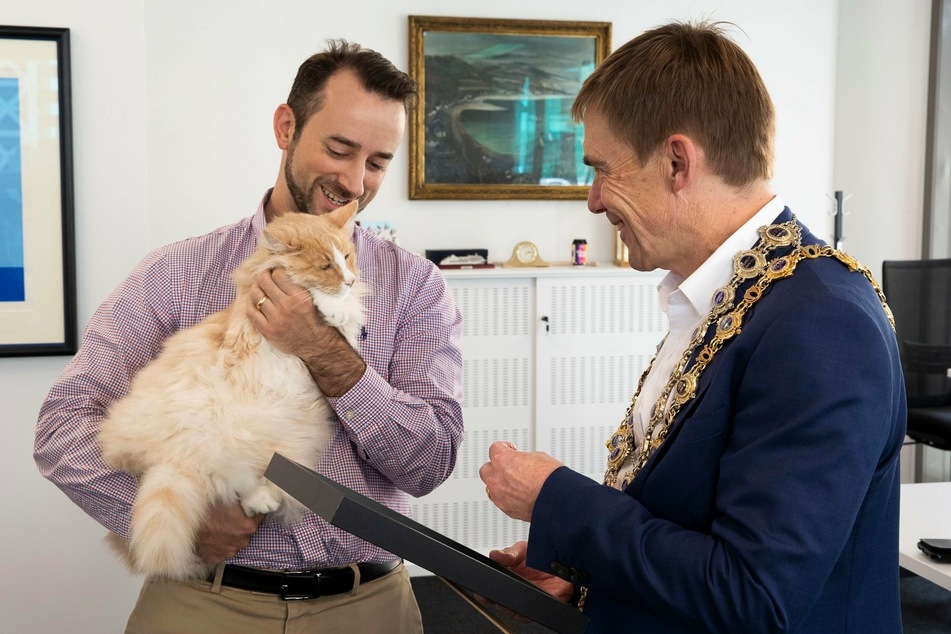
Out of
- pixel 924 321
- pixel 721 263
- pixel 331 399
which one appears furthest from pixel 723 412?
pixel 924 321

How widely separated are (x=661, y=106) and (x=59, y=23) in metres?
2.36

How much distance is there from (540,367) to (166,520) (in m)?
2.96

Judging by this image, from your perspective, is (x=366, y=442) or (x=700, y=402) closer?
(x=700, y=402)

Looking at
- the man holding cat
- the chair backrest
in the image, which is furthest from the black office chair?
the man holding cat

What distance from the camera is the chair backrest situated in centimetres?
388

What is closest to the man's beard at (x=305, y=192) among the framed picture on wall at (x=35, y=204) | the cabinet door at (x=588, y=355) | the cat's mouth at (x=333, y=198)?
the cat's mouth at (x=333, y=198)

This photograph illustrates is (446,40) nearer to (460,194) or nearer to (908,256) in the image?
(460,194)

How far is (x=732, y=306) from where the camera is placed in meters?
1.07

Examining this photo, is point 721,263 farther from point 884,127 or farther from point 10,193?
point 884,127

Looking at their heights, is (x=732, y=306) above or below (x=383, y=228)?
below

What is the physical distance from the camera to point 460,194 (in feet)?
14.2

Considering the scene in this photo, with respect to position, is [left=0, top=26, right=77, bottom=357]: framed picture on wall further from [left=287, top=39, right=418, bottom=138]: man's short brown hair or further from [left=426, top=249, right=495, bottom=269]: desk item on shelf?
[left=426, top=249, right=495, bottom=269]: desk item on shelf

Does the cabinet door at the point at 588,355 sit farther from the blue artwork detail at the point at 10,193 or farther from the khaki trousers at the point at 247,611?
the khaki trousers at the point at 247,611

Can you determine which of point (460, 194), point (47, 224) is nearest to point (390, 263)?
point (47, 224)
